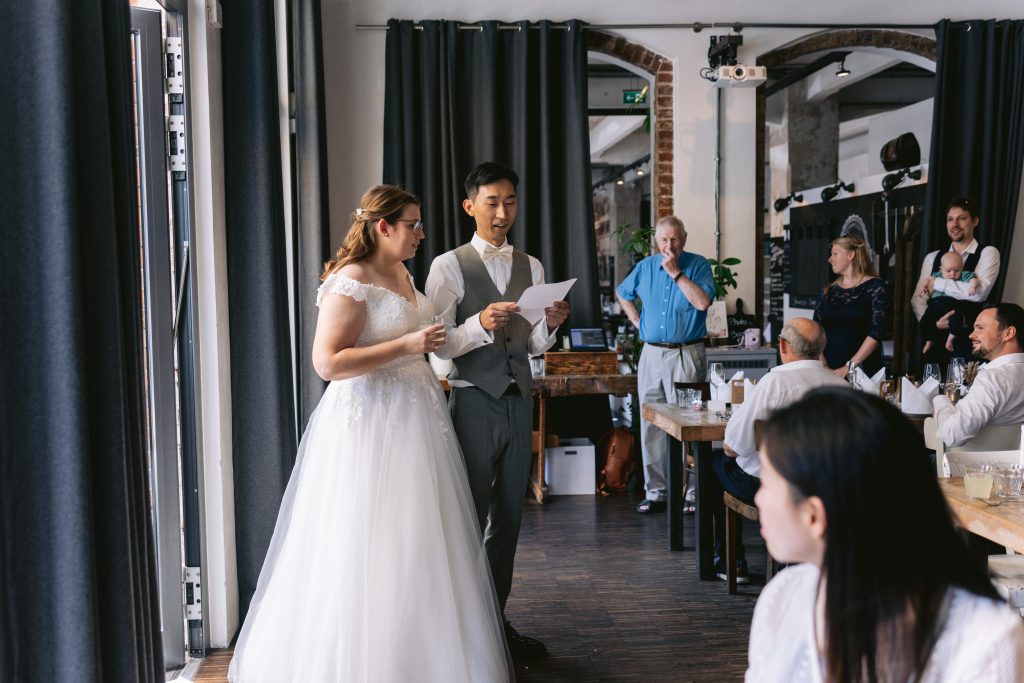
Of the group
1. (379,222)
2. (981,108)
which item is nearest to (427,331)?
(379,222)

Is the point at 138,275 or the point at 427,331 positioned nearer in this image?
the point at 138,275

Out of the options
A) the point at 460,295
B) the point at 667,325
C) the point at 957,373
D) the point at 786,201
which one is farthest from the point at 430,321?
the point at 786,201

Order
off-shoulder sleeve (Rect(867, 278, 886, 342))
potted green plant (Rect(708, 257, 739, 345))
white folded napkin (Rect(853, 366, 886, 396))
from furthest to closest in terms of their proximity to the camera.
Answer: potted green plant (Rect(708, 257, 739, 345)) < off-shoulder sleeve (Rect(867, 278, 886, 342)) < white folded napkin (Rect(853, 366, 886, 396))

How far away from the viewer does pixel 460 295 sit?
3.52 metres

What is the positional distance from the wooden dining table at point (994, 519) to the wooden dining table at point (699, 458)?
1.55 meters

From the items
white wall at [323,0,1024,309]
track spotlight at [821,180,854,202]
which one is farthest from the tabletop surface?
track spotlight at [821,180,854,202]

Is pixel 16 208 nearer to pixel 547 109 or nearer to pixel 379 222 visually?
pixel 379 222

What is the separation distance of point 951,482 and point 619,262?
16783 millimetres

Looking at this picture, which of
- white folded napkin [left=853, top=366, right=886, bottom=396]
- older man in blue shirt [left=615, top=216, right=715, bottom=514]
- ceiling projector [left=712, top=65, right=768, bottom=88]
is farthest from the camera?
ceiling projector [left=712, top=65, right=768, bottom=88]

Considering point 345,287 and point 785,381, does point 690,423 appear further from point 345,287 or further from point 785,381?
point 345,287

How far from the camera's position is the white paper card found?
326cm

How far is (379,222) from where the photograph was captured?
10.5 feet

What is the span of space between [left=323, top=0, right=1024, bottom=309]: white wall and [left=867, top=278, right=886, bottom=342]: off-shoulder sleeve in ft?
5.42

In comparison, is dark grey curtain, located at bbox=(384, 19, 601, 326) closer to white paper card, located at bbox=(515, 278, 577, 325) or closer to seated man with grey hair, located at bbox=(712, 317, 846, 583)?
seated man with grey hair, located at bbox=(712, 317, 846, 583)
